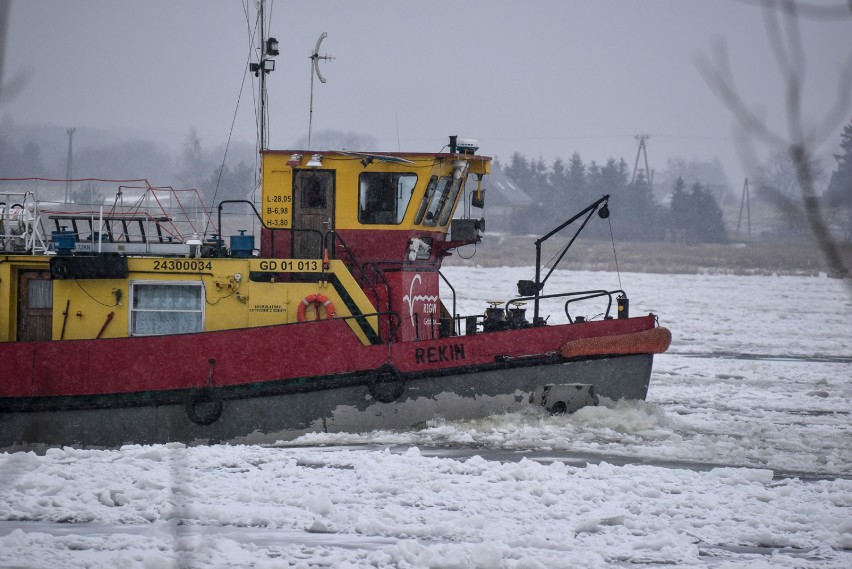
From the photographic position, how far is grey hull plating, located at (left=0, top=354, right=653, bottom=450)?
9945mm

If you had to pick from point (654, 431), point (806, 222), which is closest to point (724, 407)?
point (654, 431)

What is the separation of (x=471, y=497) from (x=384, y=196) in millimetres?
4197

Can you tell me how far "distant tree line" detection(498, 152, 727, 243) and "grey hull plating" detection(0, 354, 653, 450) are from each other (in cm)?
5321

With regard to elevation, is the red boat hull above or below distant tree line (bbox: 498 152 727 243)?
below

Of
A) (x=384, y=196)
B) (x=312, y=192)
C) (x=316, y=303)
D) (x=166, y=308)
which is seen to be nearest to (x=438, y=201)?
(x=384, y=196)

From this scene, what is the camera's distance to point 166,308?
34.2 ft

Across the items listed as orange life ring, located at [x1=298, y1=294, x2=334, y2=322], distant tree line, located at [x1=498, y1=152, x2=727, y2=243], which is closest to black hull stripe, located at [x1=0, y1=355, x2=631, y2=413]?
orange life ring, located at [x1=298, y1=294, x2=334, y2=322]

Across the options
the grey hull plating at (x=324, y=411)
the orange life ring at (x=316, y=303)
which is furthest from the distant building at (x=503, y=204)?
the orange life ring at (x=316, y=303)

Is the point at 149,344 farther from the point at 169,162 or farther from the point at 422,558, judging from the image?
the point at 169,162

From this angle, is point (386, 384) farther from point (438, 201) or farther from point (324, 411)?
point (438, 201)

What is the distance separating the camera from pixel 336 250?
10.8 m

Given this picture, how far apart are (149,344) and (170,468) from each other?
7.50 ft

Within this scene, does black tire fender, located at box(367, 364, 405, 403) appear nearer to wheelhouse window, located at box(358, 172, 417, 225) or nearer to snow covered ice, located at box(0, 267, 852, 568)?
snow covered ice, located at box(0, 267, 852, 568)

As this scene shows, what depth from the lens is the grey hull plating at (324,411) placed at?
995cm
